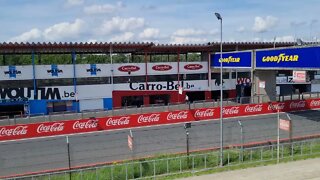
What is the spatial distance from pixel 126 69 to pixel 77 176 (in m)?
31.7

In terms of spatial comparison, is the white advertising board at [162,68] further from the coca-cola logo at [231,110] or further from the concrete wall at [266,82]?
the coca-cola logo at [231,110]

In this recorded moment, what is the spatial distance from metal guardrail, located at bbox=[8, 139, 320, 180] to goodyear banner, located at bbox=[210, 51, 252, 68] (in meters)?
20.4

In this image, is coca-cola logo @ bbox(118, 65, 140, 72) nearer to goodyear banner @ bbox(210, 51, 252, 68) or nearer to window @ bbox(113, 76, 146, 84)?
window @ bbox(113, 76, 146, 84)

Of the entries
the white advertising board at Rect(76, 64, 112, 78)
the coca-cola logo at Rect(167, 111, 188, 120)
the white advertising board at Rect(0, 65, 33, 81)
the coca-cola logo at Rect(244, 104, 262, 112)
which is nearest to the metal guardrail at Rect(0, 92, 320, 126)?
A: the coca-cola logo at Rect(244, 104, 262, 112)

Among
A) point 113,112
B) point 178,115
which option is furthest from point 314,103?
point 113,112

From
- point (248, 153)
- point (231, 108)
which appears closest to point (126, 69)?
point (231, 108)

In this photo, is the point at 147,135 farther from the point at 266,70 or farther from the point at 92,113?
the point at 266,70

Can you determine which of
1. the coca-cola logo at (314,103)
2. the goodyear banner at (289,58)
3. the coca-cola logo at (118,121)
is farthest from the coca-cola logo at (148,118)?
the coca-cola logo at (314,103)

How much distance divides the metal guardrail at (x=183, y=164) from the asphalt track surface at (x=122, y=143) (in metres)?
3.40

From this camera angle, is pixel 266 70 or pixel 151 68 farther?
pixel 151 68

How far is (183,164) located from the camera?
74.9ft

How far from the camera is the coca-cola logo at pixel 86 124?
115 feet

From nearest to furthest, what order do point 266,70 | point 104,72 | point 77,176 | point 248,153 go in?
point 77,176 < point 248,153 < point 266,70 < point 104,72

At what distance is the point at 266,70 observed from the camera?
4628 cm
